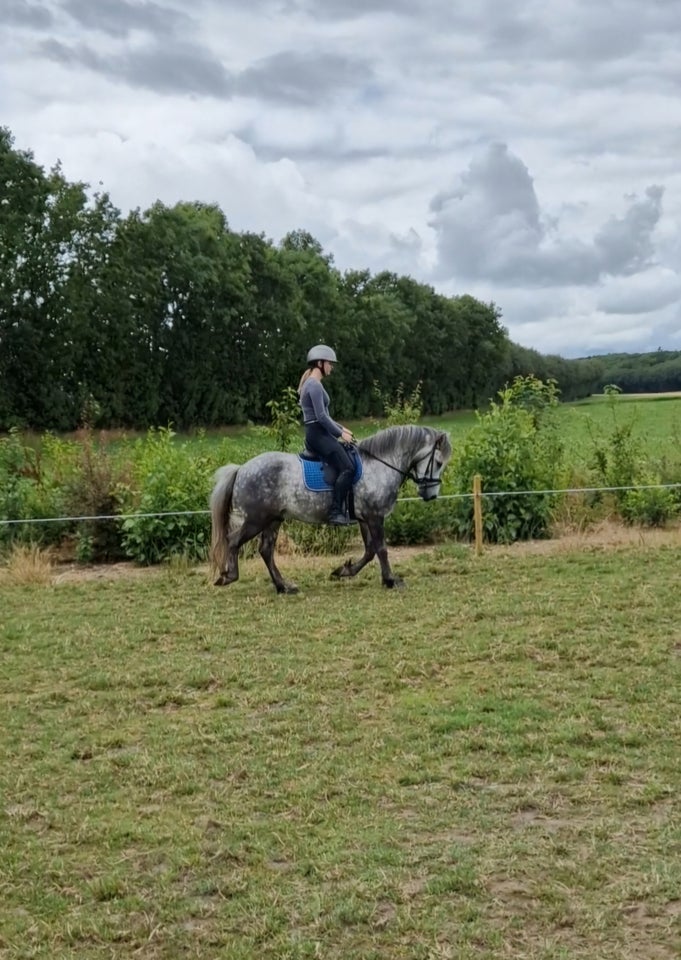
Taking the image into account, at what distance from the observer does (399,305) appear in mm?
62844

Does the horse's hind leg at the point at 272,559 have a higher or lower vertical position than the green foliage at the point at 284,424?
lower

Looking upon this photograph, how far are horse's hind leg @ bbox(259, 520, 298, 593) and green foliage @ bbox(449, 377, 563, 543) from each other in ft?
11.1

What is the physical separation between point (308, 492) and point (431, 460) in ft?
3.95

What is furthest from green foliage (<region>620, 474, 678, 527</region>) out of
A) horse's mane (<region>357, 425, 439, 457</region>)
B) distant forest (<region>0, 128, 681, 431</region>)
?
distant forest (<region>0, 128, 681, 431</region>)

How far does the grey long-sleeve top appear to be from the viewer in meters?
9.20

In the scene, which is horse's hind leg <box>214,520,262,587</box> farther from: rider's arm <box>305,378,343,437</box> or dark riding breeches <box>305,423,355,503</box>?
rider's arm <box>305,378,343,437</box>

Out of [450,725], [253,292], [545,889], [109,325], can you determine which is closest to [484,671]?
[450,725]

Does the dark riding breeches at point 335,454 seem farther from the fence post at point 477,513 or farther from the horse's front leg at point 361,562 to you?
the fence post at point 477,513

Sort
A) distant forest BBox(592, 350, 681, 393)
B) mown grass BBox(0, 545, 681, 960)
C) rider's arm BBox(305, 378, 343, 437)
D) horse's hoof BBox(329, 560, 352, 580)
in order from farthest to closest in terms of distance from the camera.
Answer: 1. distant forest BBox(592, 350, 681, 393)
2. horse's hoof BBox(329, 560, 352, 580)
3. rider's arm BBox(305, 378, 343, 437)
4. mown grass BBox(0, 545, 681, 960)

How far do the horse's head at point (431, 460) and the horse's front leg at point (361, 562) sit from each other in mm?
664

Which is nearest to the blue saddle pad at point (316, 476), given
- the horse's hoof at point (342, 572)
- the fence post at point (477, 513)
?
the horse's hoof at point (342, 572)

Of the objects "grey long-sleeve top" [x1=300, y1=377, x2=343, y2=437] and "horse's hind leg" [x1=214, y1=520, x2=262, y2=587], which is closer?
"grey long-sleeve top" [x1=300, y1=377, x2=343, y2=437]

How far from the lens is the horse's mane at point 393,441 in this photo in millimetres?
9719

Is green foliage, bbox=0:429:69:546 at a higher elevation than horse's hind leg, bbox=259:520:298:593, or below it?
higher
